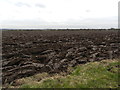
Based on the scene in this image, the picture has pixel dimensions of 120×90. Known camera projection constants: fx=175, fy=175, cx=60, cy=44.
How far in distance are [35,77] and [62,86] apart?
9.41 ft

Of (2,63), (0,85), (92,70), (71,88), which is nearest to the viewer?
(71,88)

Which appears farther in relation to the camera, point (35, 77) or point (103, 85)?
point (35, 77)

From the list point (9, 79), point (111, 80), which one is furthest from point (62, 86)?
point (9, 79)

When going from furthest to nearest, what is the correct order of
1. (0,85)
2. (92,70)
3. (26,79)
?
(92,70) → (26,79) → (0,85)

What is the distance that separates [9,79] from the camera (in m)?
12.0

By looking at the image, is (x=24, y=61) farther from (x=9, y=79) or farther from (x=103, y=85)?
(x=103, y=85)

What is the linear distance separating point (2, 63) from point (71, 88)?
8532 millimetres

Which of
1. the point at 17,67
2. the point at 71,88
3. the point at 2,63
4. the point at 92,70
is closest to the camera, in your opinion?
the point at 71,88

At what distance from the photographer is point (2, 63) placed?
16.0 metres

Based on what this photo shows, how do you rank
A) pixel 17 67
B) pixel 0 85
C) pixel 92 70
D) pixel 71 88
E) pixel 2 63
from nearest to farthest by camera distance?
pixel 71 88
pixel 0 85
pixel 92 70
pixel 17 67
pixel 2 63

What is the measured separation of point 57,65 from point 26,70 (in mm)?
2994

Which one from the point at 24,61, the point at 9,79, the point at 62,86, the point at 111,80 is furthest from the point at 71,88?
the point at 24,61

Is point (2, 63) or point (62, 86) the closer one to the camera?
point (62, 86)

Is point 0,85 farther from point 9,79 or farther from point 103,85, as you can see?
point 103,85
